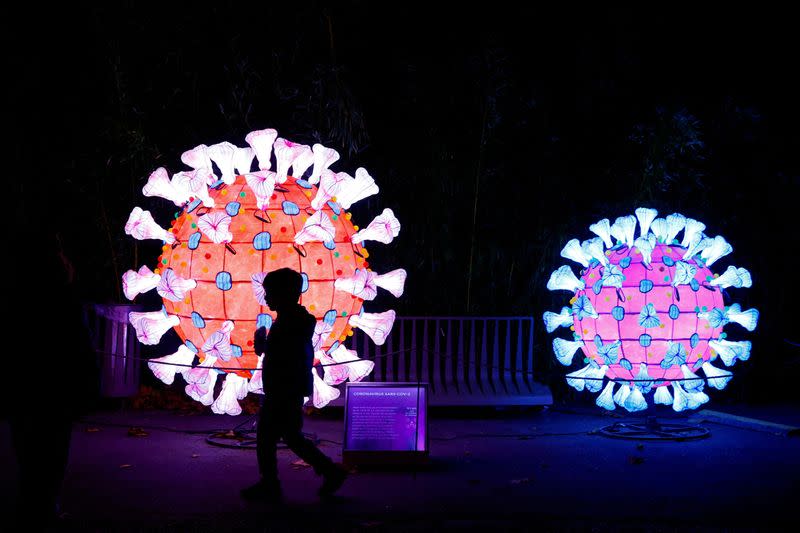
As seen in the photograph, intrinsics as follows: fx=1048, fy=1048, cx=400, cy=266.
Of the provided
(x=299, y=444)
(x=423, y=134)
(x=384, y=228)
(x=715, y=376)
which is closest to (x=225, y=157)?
(x=384, y=228)

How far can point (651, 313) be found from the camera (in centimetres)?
825

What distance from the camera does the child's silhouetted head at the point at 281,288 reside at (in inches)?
265

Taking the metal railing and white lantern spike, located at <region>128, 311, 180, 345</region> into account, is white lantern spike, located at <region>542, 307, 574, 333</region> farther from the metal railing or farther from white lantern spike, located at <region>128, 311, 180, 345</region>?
white lantern spike, located at <region>128, 311, 180, 345</region>

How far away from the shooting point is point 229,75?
→ 1112 cm

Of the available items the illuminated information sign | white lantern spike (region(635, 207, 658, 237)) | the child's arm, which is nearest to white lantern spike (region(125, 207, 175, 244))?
the child's arm

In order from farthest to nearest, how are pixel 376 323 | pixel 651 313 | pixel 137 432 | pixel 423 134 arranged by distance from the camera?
1. pixel 423 134
2. pixel 137 432
3. pixel 651 313
4. pixel 376 323

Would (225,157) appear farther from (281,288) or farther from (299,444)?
(299,444)

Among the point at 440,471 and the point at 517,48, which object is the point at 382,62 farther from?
the point at 440,471

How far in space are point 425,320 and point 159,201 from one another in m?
3.07

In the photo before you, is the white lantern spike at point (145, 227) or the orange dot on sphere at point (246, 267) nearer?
the orange dot on sphere at point (246, 267)

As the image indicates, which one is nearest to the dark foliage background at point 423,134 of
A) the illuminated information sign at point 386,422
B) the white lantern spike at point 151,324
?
the white lantern spike at point 151,324

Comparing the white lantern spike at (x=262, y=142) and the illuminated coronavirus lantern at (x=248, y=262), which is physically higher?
the white lantern spike at (x=262, y=142)

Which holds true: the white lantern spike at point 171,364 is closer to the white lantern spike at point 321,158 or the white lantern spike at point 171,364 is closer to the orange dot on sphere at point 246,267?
the orange dot on sphere at point 246,267

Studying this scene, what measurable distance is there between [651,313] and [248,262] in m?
3.17
